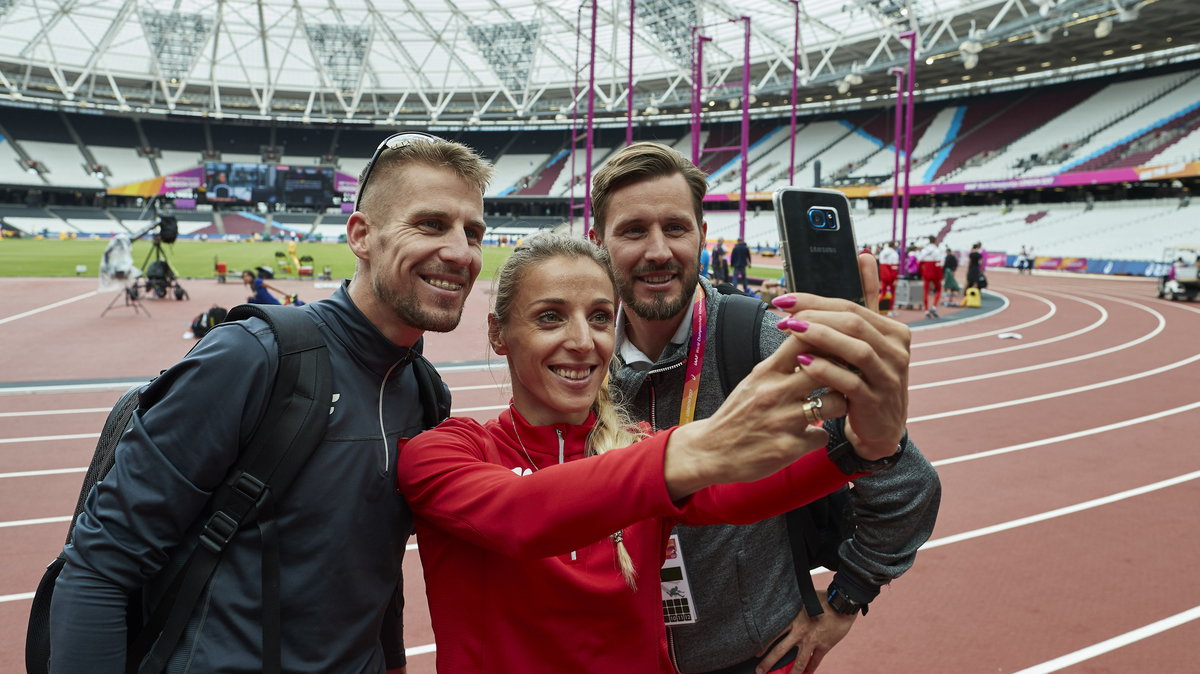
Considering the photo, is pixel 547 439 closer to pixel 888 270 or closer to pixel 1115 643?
pixel 1115 643

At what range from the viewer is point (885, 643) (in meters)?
4.29

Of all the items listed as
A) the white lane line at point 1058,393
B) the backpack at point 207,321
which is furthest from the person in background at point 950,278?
the backpack at point 207,321

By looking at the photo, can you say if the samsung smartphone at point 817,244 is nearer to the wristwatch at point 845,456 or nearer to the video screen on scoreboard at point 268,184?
the wristwatch at point 845,456

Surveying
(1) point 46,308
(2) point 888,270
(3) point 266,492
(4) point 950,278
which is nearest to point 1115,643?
(3) point 266,492

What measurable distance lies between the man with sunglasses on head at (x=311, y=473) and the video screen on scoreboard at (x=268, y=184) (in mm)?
71787

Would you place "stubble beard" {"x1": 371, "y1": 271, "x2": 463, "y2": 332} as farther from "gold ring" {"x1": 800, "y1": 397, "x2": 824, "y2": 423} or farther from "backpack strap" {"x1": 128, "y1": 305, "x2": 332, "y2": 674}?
"gold ring" {"x1": 800, "y1": 397, "x2": 824, "y2": 423}

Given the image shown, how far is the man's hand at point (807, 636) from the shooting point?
6.59 feet

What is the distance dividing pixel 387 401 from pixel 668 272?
3.05 ft

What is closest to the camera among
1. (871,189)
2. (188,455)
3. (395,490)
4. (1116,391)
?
(188,455)

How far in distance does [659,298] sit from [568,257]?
49 cm

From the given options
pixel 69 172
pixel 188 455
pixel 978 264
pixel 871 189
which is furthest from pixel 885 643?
pixel 69 172

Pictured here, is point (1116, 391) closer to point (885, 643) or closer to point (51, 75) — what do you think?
point (885, 643)

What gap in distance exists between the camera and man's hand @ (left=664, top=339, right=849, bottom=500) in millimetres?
1102

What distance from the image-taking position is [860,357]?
1074mm
